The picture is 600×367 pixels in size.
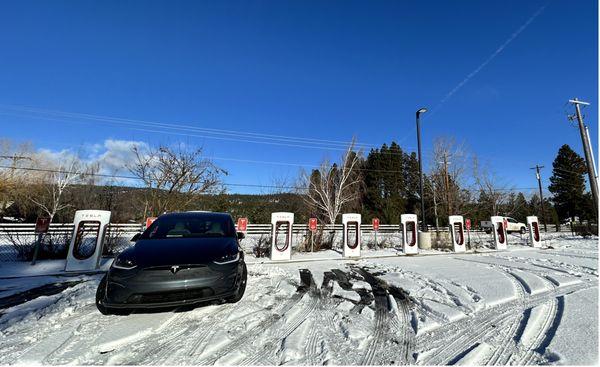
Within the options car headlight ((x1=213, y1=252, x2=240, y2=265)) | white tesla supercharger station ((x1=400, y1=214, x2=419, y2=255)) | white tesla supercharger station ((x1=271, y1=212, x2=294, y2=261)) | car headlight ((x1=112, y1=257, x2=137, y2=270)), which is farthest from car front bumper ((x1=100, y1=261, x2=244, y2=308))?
white tesla supercharger station ((x1=400, y1=214, x2=419, y2=255))

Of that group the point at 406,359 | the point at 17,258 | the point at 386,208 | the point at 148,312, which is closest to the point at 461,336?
the point at 406,359

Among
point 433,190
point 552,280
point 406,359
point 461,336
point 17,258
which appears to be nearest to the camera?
point 406,359

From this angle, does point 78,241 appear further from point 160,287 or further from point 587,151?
point 587,151

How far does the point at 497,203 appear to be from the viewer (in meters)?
28.8

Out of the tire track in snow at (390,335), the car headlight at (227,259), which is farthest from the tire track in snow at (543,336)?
the car headlight at (227,259)

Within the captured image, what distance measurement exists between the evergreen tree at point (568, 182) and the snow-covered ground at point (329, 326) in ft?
171

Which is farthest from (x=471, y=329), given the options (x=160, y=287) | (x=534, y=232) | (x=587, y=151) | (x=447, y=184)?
(x=447, y=184)

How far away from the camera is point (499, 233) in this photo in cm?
1338

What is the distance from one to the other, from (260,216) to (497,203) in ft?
85.5

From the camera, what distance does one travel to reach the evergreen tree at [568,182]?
1614 inches

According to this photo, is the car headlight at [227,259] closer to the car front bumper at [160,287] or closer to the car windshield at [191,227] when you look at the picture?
the car front bumper at [160,287]

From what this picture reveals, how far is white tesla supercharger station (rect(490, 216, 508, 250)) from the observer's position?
12688 mm

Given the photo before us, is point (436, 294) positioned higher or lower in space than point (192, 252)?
lower

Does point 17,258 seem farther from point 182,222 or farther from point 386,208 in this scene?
point 386,208
